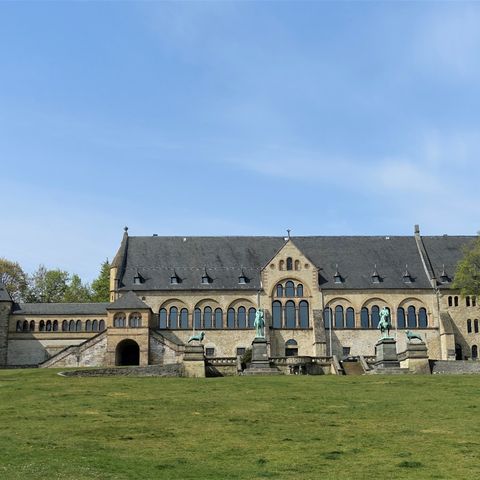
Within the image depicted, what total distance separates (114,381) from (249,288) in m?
32.7

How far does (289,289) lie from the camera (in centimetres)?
7506

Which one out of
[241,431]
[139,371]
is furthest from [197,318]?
[241,431]

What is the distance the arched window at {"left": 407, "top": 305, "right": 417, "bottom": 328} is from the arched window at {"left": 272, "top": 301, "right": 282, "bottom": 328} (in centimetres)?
1295

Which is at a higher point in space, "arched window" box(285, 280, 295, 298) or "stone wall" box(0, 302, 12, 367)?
"arched window" box(285, 280, 295, 298)

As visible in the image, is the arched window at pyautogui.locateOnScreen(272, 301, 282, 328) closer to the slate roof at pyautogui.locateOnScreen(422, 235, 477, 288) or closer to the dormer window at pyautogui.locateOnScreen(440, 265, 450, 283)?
the slate roof at pyautogui.locateOnScreen(422, 235, 477, 288)

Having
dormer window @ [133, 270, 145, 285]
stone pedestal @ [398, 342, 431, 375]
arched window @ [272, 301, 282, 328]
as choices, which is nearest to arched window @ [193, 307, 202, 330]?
dormer window @ [133, 270, 145, 285]

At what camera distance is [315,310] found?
74.2m

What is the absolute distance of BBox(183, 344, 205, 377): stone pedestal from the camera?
168 ft

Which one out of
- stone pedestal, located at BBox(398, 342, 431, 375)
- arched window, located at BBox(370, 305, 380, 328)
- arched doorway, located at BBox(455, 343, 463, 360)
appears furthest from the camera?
arched window, located at BBox(370, 305, 380, 328)

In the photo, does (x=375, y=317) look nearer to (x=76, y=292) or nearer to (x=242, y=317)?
(x=242, y=317)

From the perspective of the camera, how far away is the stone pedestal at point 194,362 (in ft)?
168

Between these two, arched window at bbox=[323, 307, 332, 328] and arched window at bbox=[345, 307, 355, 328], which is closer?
A: arched window at bbox=[323, 307, 332, 328]

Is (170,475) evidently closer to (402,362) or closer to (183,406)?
(183,406)

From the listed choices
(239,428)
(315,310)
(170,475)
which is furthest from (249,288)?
(170,475)
